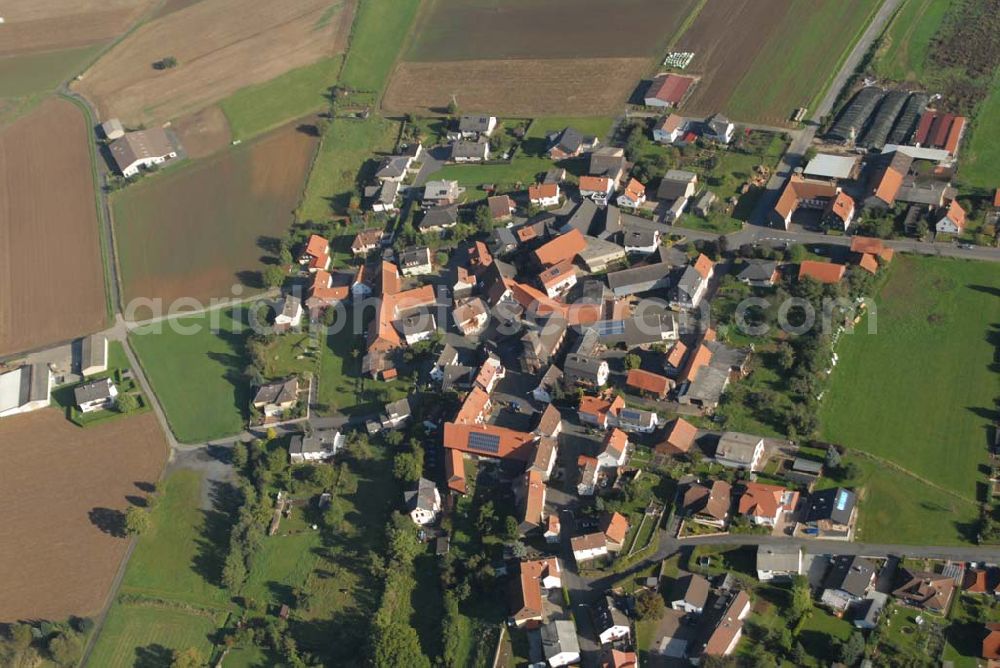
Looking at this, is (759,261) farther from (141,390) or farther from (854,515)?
(141,390)

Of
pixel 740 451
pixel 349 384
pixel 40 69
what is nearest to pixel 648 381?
pixel 740 451

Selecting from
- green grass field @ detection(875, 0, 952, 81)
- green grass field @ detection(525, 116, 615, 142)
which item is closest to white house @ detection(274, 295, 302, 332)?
green grass field @ detection(525, 116, 615, 142)

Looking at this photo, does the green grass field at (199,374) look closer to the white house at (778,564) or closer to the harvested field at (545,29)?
the white house at (778,564)

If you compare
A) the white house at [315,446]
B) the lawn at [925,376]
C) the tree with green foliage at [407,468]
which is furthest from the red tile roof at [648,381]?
the white house at [315,446]

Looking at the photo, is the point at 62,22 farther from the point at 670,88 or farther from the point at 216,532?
the point at 216,532

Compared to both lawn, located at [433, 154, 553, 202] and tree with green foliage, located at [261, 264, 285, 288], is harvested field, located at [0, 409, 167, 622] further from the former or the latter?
lawn, located at [433, 154, 553, 202]

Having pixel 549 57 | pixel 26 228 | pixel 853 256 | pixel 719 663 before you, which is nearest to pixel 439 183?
pixel 549 57
